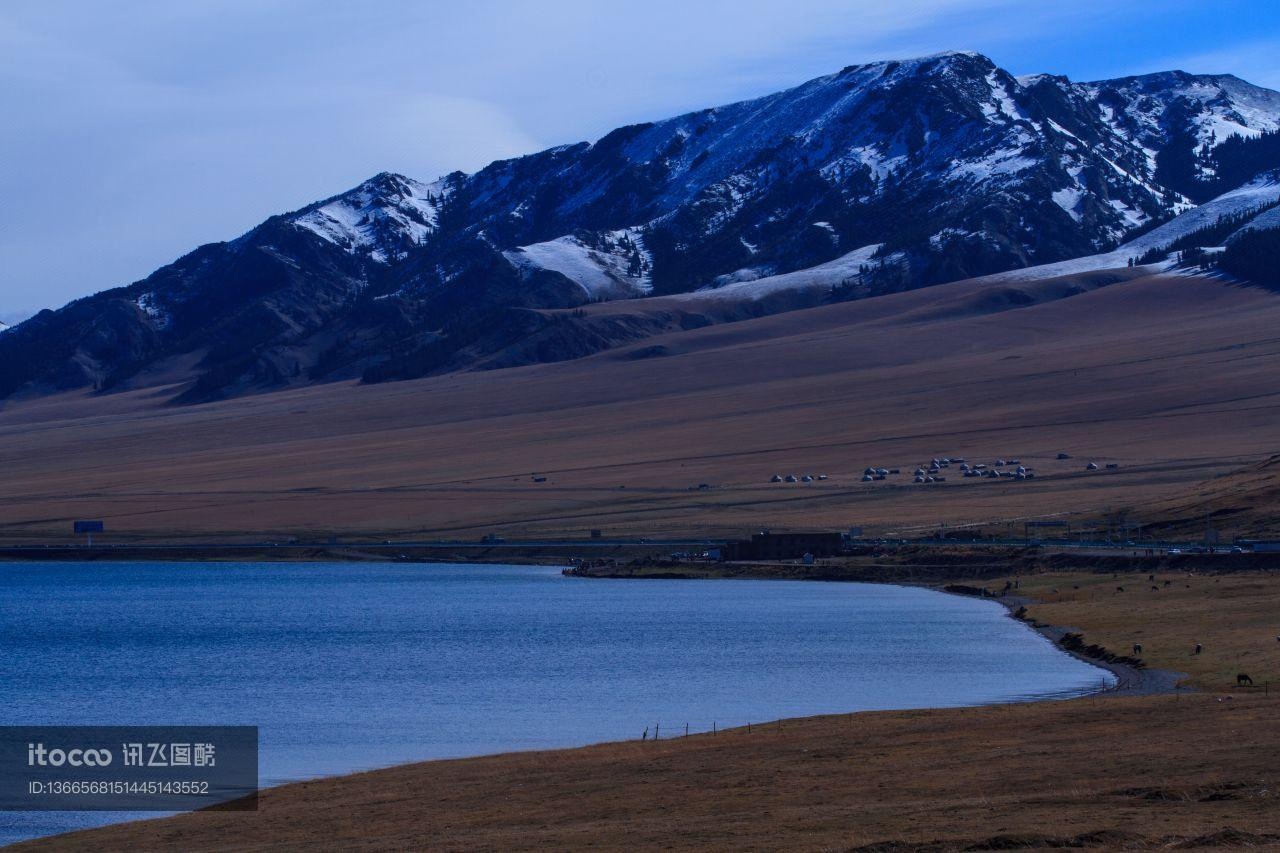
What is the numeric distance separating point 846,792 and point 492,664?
3282 cm

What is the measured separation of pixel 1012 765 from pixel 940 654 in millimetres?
30166

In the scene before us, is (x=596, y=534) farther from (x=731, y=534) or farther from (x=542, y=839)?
(x=542, y=839)

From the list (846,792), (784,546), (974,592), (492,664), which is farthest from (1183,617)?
(784,546)

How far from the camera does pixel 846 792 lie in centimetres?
2842

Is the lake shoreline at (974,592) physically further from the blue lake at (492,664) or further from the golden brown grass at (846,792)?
the golden brown grass at (846,792)

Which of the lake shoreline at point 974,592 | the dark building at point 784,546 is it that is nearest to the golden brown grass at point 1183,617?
the lake shoreline at point 974,592

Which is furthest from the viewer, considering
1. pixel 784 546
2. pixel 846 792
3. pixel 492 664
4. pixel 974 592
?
pixel 784 546

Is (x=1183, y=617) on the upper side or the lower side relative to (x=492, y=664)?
upper

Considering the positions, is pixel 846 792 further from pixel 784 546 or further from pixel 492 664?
pixel 784 546

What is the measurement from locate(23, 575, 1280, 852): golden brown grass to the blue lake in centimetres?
423

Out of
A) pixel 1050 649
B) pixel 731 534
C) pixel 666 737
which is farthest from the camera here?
pixel 731 534

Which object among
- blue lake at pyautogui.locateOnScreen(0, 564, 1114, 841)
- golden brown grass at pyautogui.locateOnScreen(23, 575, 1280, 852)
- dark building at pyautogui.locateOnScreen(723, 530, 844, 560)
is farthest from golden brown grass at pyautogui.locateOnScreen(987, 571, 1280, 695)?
dark building at pyautogui.locateOnScreen(723, 530, 844, 560)

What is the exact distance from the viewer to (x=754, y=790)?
29438 mm

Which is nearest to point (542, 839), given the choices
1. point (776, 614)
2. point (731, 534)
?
point (776, 614)
